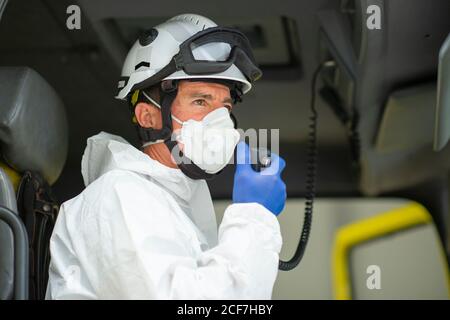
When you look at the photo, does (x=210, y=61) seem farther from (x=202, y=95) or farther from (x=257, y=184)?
(x=257, y=184)

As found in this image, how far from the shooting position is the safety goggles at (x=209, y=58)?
2863mm

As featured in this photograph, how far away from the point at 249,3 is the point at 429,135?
1090 mm

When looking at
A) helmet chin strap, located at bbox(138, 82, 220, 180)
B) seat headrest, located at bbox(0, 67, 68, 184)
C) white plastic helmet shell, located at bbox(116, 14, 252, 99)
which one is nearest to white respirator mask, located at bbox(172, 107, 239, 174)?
helmet chin strap, located at bbox(138, 82, 220, 180)

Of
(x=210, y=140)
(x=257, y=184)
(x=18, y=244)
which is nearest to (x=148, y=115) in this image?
(x=210, y=140)

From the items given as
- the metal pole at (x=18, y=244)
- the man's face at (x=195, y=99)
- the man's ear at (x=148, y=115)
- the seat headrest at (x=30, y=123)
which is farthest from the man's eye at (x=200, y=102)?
the metal pole at (x=18, y=244)

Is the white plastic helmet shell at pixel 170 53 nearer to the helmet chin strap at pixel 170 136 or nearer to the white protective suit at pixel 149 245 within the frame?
the helmet chin strap at pixel 170 136

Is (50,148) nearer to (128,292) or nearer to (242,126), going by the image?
(128,292)

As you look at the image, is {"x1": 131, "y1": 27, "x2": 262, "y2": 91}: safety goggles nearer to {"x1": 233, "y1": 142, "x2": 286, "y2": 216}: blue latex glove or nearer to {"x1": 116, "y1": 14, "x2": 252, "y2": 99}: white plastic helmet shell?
{"x1": 116, "y1": 14, "x2": 252, "y2": 99}: white plastic helmet shell

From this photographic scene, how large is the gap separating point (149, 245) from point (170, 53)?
75cm

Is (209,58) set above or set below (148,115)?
above

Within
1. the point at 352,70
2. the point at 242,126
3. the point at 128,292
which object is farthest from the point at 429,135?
the point at 128,292

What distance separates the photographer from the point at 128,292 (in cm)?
248

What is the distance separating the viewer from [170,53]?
2.97m

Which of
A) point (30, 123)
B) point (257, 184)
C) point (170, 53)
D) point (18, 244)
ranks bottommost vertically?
point (18, 244)
